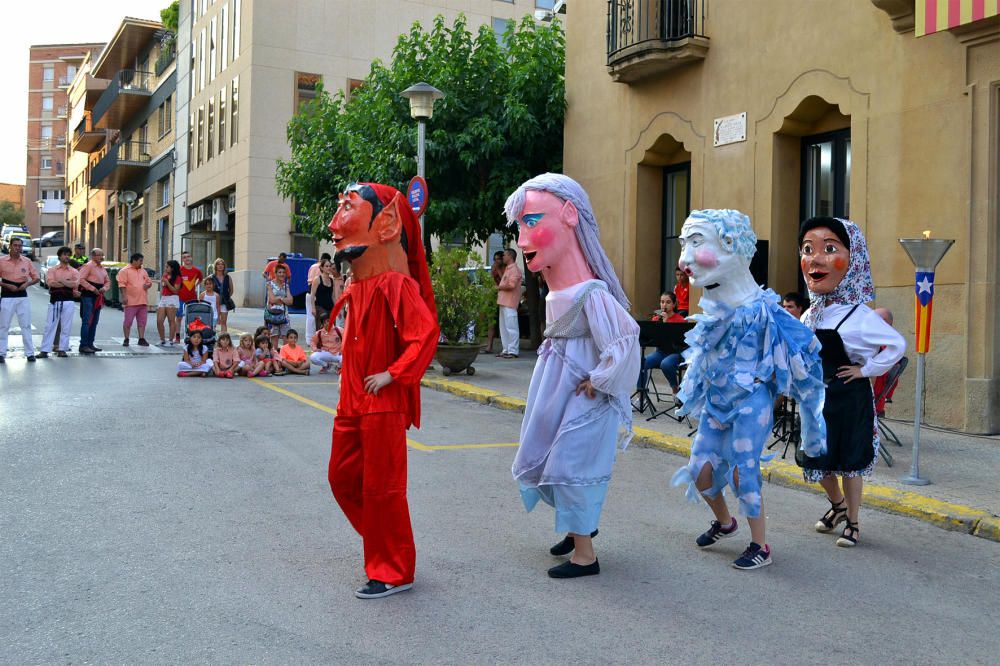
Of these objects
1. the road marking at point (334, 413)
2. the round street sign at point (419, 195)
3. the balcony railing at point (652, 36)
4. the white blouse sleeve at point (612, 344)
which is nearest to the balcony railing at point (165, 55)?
the round street sign at point (419, 195)

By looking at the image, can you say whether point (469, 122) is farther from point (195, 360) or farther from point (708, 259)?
point (708, 259)

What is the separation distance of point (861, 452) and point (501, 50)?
14524 mm

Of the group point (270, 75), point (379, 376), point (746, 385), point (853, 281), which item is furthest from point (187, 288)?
point (270, 75)

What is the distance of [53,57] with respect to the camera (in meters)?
103

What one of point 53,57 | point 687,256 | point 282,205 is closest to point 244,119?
point 282,205

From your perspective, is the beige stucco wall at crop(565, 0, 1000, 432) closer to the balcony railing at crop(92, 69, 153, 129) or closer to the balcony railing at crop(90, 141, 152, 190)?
the balcony railing at crop(92, 69, 153, 129)

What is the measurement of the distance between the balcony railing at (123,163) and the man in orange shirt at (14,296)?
37.1 metres

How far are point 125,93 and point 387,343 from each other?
50.0 meters

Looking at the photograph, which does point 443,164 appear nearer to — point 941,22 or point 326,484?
point 941,22

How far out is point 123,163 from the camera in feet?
163

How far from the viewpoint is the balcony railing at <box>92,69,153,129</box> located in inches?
1939

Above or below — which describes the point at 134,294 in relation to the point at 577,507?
above

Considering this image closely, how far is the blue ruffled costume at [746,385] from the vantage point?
482cm

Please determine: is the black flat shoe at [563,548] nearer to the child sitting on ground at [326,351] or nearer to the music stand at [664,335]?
the music stand at [664,335]
